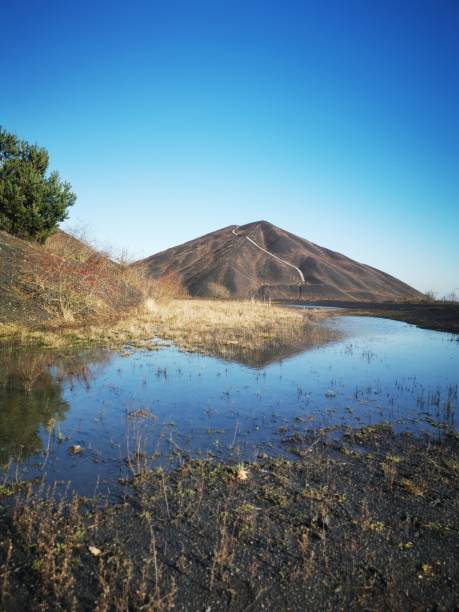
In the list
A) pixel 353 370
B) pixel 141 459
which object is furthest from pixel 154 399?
pixel 353 370

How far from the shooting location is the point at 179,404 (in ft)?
27.7

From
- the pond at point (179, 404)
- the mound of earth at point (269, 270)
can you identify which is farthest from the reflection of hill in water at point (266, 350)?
the mound of earth at point (269, 270)

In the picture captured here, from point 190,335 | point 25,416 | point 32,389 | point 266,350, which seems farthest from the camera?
point 190,335

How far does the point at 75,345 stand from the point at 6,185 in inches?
507

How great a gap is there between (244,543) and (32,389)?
6.85 metres

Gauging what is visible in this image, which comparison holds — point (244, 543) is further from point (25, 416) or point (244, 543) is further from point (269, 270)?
point (269, 270)

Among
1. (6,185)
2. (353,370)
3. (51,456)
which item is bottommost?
(51,456)

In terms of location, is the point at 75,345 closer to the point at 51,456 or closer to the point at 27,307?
the point at 27,307

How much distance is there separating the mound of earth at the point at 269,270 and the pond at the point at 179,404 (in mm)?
72727

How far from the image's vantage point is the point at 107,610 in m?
2.95

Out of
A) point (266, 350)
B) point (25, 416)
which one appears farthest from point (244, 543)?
point (266, 350)

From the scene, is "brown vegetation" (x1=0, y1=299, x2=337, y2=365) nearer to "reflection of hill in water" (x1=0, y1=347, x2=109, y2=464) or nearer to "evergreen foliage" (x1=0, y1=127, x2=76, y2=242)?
"reflection of hill in water" (x1=0, y1=347, x2=109, y2=464)

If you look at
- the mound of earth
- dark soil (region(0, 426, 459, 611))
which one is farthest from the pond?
the mound of earth

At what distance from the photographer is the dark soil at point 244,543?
315cm
